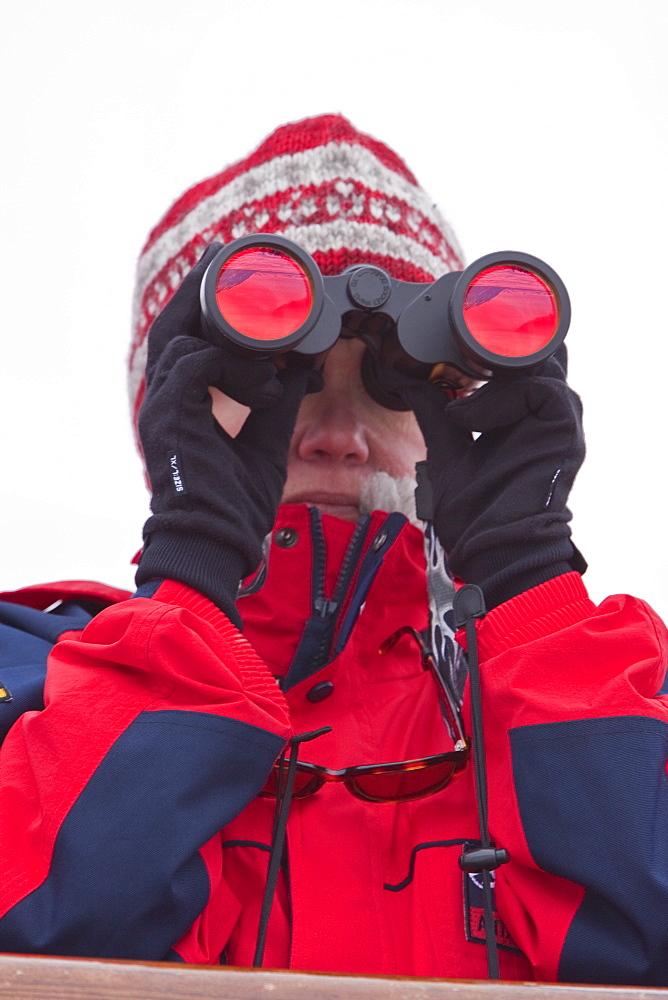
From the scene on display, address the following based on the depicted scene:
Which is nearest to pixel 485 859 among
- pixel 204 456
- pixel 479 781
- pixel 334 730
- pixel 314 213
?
pixel 479 781

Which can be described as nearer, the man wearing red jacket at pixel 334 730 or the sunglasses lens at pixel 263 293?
the man wearing red jacket at pixel 334 730

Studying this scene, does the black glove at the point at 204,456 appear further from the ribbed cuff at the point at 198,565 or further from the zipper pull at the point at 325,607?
the zipper pull at the point at 325,607

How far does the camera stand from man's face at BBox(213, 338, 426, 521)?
4.25 feet

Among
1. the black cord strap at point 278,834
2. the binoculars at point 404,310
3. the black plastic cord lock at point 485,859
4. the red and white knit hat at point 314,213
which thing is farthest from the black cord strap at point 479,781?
the red and white knit hat at point 314,213

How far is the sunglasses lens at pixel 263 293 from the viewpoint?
3.33 ft

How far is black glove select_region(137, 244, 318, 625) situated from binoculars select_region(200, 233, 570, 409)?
4 cm

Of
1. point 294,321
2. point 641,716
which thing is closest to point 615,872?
point 641,716

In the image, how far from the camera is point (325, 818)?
0.92 metres

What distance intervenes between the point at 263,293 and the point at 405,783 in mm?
552

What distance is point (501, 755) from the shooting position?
87cm

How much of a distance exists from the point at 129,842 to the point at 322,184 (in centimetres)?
115

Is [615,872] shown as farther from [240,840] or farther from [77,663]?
[77,663]

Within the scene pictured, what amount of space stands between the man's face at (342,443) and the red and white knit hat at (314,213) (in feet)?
0.71

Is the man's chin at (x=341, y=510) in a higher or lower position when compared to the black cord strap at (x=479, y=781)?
higher
